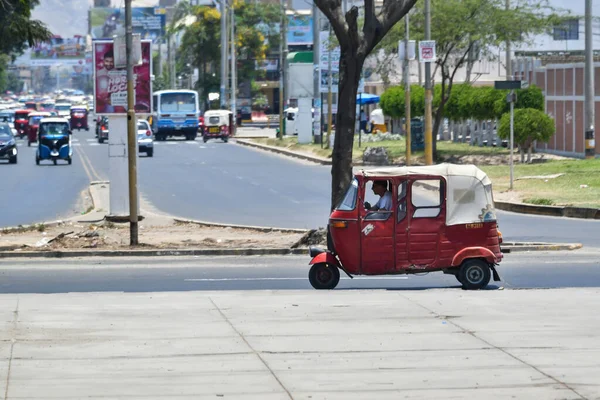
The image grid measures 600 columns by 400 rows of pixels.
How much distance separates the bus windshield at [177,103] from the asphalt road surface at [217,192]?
22906mm

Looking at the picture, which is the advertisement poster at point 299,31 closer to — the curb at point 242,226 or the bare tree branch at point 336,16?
the curb at point 242,226

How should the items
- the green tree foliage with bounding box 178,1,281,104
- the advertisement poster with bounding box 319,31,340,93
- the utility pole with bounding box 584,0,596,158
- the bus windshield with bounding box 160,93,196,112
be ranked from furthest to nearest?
the green tree foliage with bounding box 178,1,281,104
the bus windshield with bounding box 160,93,196,112
the advertisement poster with bounding box 319,31,340,93
the utility pole with bounding box 584,0,596,158

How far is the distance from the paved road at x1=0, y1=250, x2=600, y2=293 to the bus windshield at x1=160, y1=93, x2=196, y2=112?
197ft

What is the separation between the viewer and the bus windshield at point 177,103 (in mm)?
79000

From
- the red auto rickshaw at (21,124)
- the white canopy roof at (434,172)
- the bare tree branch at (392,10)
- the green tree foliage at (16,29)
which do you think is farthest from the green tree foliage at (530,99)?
the red auto rickshaw at (21,124)

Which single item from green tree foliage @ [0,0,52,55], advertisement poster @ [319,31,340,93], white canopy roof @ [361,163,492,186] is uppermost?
green tree foliage @ [0,0,52,55]

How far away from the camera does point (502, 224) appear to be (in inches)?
944

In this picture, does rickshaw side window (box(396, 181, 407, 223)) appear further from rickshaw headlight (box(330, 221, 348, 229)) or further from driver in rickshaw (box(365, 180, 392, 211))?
rickshaw headlight (box(330, 221, 348, 229))

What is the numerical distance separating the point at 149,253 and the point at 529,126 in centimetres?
2365

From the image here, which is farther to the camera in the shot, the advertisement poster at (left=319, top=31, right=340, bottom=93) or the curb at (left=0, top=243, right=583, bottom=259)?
the advertisement poster at (left=319, top=31, right=340, bottom=93)

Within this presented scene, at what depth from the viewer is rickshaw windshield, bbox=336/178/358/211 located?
14.9m

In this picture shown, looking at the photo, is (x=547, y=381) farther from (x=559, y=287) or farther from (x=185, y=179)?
(x=185, y=179)

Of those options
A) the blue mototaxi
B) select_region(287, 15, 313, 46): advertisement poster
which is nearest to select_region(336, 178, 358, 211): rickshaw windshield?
the blue mototaxi

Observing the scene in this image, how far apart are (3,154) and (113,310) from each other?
40.2 metres
